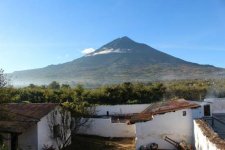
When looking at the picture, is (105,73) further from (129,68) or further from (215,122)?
(215,122)

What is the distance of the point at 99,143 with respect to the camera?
30469 millimetres

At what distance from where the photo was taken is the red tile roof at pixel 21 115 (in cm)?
2037

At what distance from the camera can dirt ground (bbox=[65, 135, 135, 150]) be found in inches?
1118

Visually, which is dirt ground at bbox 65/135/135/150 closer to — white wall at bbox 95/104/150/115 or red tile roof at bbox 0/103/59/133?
red tile roof at bbox 0/103/59/133

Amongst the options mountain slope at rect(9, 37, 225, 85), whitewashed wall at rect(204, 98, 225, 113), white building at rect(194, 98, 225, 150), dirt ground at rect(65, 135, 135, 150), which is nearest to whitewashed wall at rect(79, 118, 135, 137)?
dirt ground at rect(65, 135, 135, 150)

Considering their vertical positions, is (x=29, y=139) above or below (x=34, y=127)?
below

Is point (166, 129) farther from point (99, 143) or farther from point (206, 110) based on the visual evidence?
point (99, 143)

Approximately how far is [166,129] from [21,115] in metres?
9.56

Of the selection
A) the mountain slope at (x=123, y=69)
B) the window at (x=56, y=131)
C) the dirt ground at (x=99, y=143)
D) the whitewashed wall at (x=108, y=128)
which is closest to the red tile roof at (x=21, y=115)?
the window at (x=56, y=131)

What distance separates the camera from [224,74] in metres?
100

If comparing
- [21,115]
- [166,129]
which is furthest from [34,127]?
[166,129]

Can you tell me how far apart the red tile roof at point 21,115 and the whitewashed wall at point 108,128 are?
327 inches

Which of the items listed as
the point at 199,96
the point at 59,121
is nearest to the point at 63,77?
the point at 199,96

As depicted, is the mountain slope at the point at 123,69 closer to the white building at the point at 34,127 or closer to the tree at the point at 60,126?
the tree at the point at 60,126
